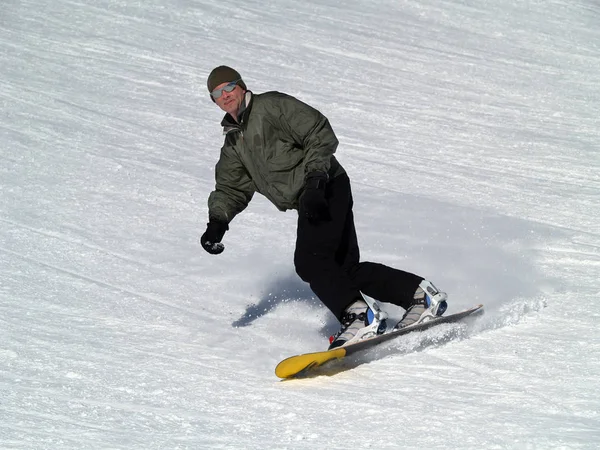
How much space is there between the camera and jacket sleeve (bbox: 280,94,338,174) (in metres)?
4.45

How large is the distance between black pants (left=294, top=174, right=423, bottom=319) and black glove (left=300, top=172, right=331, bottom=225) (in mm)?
199

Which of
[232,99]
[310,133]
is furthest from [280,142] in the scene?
[232,99]

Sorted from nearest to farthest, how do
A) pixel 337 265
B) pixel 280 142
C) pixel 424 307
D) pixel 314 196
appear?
pixel 314 196 → pixel 280 142 → pixel 337 265 → pixel 424 307

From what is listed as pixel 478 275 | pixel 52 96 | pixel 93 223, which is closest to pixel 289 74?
pixel 52 96

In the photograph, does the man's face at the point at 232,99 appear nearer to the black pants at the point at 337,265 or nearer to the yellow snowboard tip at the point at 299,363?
the black pants at the point at 337,265

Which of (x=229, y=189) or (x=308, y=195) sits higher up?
(x=308, y=195)

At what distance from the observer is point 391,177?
30.3 feet

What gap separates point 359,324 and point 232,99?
1351 mm

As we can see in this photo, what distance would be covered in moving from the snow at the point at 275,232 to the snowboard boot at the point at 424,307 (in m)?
0.10

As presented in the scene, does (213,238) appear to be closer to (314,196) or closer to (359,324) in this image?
(314,196)

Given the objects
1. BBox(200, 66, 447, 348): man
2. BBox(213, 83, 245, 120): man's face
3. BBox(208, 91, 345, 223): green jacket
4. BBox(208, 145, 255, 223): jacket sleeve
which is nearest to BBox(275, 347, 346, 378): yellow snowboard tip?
BBox(200, 66, 447, 348): man

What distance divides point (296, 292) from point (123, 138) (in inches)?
172

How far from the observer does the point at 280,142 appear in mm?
4551

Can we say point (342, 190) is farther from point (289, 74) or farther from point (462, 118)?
point (289, 74)
